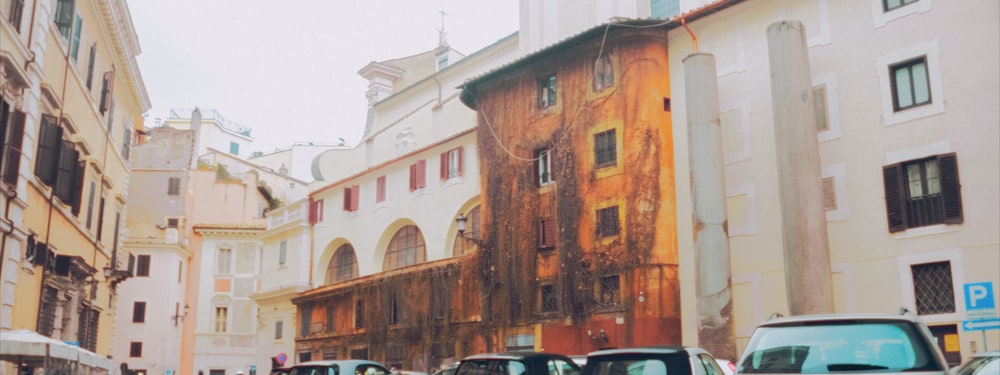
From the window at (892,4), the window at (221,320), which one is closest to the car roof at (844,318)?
the window at (892,4)

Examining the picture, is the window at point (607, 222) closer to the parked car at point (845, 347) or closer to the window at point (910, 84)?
the window at point (910, 84)

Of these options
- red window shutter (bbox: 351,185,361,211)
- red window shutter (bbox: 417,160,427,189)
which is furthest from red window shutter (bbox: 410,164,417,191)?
red window shutter (bbox: 351,185,361,211)

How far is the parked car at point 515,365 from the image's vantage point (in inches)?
552

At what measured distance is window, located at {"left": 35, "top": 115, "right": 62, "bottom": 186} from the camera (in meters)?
20.5

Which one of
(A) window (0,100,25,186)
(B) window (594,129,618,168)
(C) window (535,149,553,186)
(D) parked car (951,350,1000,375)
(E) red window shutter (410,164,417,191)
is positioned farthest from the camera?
(E) red window shutter (410,164,417,191)

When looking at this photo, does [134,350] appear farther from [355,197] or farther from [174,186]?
[355,197]

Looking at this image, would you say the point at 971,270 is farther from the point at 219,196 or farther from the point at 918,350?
the point at 219,196

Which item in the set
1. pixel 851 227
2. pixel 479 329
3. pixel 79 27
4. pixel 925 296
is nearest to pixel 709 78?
pixel 851 227

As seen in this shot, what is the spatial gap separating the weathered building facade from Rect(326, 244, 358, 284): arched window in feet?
44.1

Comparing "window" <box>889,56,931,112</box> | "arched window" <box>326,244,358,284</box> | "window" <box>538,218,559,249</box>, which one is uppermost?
"window" <box>889,56,931,112</box>

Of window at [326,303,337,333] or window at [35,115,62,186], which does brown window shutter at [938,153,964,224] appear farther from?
window at [326,303,337,333]

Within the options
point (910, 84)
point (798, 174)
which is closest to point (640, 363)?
point (798, 174)

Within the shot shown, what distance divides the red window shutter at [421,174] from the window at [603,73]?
11.5 m

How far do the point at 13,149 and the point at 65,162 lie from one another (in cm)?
393
